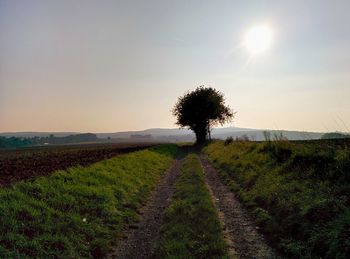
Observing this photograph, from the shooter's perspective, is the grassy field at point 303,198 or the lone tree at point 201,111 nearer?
the grassy field at point 303,198

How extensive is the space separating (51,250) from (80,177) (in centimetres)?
827

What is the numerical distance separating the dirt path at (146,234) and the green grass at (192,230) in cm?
37

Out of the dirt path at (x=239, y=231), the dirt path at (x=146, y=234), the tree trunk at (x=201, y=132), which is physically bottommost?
the dirt path at (x=146, y=234)

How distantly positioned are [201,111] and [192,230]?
69.1m

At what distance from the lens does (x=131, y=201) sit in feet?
53.9

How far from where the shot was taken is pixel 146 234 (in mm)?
11898

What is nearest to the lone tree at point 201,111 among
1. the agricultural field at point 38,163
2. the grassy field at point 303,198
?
the agricultural field at point 38,163

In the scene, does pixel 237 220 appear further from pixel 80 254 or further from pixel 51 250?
pixel 51 250

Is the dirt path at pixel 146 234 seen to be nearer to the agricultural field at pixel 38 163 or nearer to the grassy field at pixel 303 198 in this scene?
the grassy field at pixel 303 198

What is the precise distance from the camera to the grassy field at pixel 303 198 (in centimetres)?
898

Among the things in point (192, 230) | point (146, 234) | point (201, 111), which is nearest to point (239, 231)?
point (192, 230)

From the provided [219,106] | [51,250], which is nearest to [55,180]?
[51,250]

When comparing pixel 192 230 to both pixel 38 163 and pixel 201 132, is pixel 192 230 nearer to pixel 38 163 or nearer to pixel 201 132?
pixel 38 163

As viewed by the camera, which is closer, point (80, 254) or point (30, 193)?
point (80, 254)
